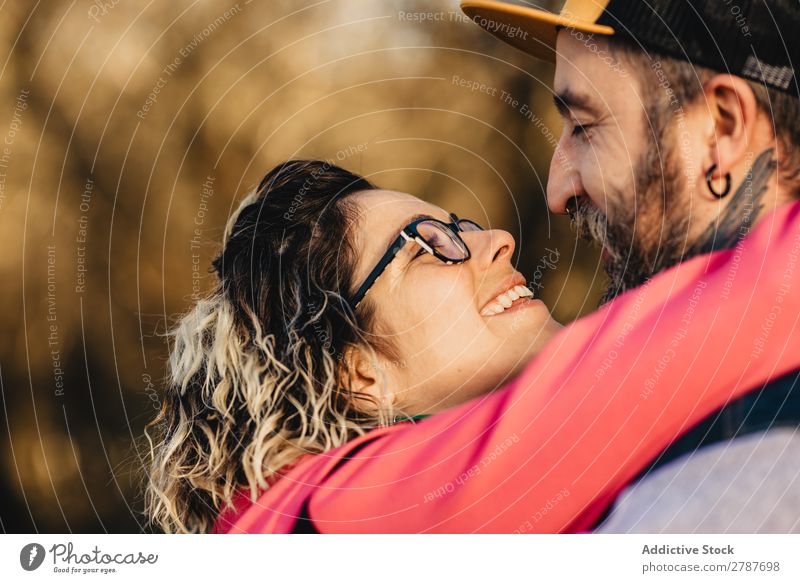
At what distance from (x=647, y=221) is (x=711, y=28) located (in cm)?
41

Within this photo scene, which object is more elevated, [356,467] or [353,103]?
[353,103]

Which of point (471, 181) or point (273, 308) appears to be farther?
point (471, 181)

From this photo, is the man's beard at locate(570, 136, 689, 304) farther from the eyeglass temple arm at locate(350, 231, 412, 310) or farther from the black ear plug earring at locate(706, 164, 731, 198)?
the eyeglass temple arm at locate(350, 231, 412, 310)

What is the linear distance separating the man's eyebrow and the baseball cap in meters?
0.13

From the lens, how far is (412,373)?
176 cm

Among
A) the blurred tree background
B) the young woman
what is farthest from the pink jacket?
the blurred tree background

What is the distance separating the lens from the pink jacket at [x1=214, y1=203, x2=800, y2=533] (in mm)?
1571

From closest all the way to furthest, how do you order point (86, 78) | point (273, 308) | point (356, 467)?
point (356, 467), point (273, 308), point (86, 78)

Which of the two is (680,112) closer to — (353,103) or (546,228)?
(546,228)

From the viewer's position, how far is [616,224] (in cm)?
178

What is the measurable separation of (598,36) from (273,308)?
93cm

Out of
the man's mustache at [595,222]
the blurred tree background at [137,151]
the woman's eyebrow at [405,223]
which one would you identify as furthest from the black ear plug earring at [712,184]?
the blurred tree background at [137,151]

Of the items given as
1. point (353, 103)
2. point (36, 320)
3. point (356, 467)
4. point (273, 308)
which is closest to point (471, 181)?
point (353, 103)

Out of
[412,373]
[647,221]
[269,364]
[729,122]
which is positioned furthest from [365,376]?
[729,122]
